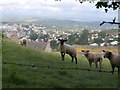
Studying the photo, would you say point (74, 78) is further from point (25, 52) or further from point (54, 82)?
point (25, 52)

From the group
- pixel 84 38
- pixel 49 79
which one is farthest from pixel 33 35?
pixel 49 79

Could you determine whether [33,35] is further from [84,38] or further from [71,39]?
[84,38]

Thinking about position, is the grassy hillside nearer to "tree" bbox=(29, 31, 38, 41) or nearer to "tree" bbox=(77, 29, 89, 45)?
"tree" bbox=(29, 31, 38, 41)

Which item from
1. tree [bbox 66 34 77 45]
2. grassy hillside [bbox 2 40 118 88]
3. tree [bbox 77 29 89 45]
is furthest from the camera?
tree [bbox 77 29 89 45]

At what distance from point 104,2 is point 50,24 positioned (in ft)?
110

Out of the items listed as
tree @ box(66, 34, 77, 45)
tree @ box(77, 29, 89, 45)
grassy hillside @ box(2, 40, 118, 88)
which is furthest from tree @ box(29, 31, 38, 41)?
grassy hillside @ box(2, 40, 118, 88)

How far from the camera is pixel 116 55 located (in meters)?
19.1

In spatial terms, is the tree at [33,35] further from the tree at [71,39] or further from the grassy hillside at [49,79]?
the grassy hillside at [49,79]

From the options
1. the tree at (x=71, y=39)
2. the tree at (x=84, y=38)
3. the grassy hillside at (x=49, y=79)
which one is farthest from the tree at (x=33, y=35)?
the grassy hillside at (x=49, y=79)

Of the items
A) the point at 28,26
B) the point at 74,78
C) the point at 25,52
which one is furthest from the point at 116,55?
the point at 28,26

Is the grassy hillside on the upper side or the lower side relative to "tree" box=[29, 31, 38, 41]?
lower

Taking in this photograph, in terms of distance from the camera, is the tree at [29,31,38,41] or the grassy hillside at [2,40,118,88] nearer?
the grassy hillside at [2,40,118,88]

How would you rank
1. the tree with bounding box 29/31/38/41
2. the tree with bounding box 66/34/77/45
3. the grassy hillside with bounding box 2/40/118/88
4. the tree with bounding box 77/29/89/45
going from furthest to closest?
the tree with bounding box 77/29/89/45 → the tree with bounding box 66/34/77/45 → the tree with bounding box 29/31/38/41 → the grassy hillside with bounding box 2/40/118/88

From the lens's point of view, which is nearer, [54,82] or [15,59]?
[54,82]
